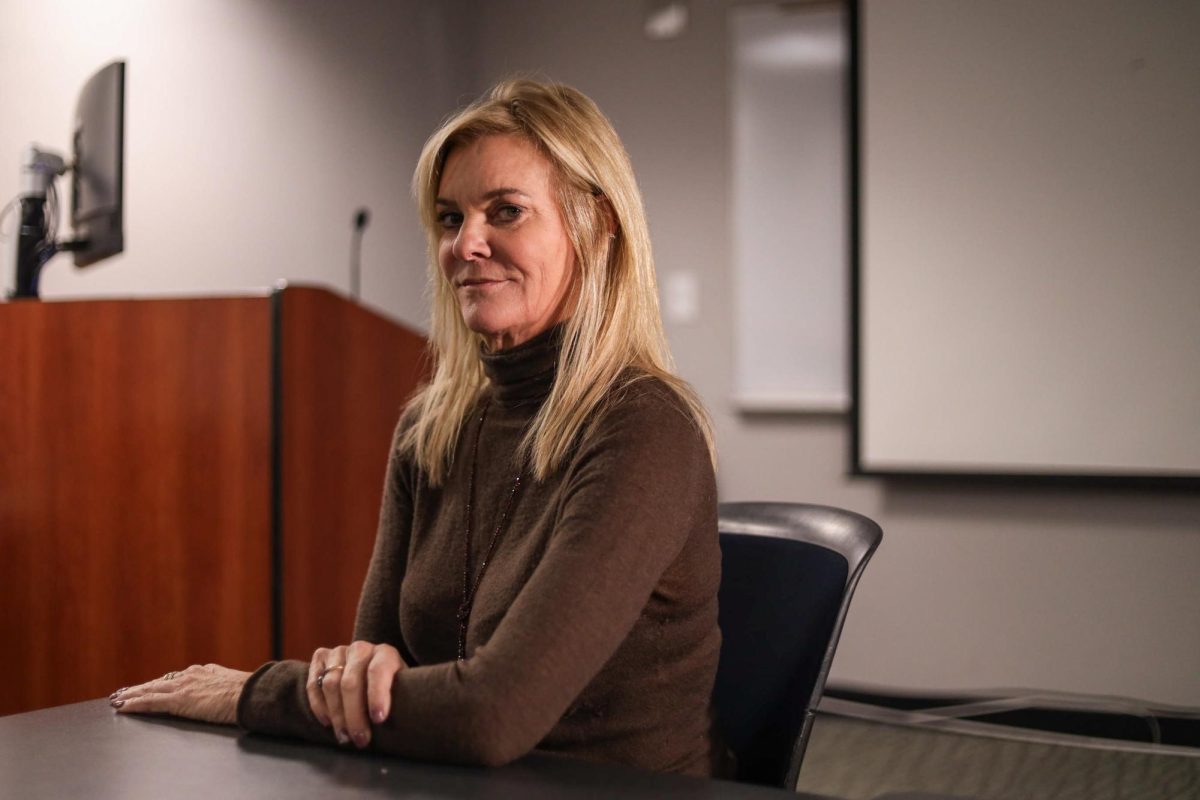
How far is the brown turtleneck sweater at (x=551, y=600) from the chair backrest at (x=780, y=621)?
0.19ft

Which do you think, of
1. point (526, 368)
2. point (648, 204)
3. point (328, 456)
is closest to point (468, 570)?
point (526, 368)

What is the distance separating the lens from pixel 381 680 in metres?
0.87

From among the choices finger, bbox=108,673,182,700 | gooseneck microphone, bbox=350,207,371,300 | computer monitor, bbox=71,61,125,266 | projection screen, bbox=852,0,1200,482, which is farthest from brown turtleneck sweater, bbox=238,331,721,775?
gooseneck microphone, bbox=350,207,371,300

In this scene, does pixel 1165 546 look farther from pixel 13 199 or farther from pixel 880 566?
pixel 13 199

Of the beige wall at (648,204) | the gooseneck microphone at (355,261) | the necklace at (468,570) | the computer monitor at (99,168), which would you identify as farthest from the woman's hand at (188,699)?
the gooseneck microphone at (355,261)

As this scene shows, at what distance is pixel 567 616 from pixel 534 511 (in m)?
0.27

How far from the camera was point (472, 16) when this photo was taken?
4.31 metres

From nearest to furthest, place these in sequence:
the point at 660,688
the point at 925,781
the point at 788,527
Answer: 1. the point at 660,688
2. the point at 788,527
3. the point at 925,781

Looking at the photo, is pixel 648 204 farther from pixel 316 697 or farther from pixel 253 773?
pixel 253 773

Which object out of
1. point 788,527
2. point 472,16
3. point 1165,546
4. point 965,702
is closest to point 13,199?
point 472,16

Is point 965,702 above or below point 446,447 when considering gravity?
below

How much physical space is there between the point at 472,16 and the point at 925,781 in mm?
3285

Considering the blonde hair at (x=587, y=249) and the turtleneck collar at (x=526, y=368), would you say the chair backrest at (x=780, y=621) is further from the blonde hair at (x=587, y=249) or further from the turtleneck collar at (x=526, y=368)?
the turtleneck collar at (x=526, y=368)

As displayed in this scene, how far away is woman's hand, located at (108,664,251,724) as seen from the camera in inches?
36.9
